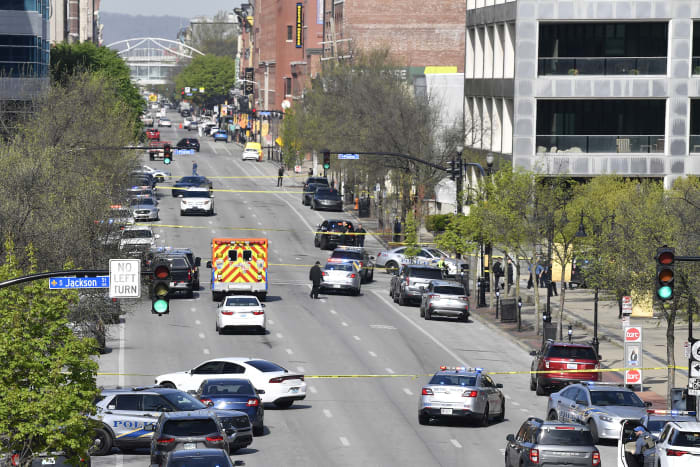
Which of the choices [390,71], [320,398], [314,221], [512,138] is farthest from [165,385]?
[390,71]

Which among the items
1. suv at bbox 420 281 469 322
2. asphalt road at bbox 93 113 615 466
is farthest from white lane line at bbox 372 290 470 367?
suv at bbox 420 281 469 322

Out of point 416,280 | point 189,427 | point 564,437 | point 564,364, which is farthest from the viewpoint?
point 416,280

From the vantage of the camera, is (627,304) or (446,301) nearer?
(627,304)

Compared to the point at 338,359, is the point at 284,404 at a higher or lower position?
higher

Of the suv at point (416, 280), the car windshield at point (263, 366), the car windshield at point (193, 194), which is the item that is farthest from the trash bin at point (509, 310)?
the car windshield at point (193, 194)

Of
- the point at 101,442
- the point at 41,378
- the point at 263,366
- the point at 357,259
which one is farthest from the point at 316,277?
the point at 41,378

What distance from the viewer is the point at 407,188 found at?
77.4m

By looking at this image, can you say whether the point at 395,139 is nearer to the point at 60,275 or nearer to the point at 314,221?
the point at 314,221

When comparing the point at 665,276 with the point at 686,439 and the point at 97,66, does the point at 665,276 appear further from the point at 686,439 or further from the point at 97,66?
the point at 97,66

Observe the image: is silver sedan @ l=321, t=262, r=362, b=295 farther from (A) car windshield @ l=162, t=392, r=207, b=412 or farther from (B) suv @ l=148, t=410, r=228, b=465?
(B) suv @ l=148, t=410, r=228, b=465

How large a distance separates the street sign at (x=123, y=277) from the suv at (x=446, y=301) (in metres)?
30.7

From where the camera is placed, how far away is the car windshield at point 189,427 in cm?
2545

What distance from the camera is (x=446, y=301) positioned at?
53844 mm

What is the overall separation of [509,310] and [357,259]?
37.4ft
